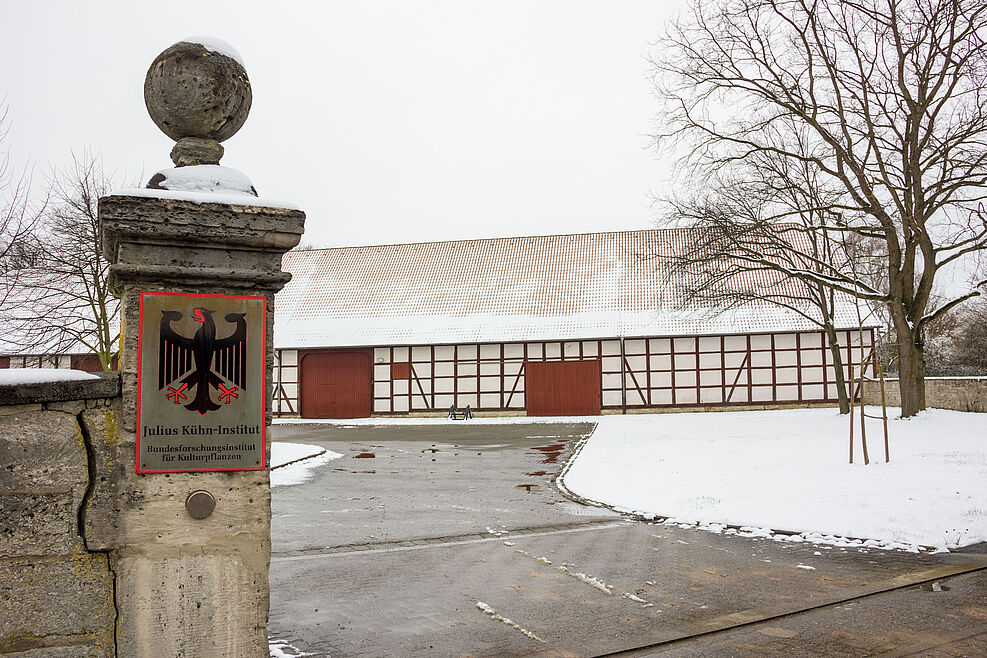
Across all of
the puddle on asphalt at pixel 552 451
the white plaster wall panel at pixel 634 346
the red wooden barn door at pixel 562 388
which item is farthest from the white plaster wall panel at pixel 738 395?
the puddle on asphalt at pixel 552 451

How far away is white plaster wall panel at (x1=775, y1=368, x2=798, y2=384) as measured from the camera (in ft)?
92.3

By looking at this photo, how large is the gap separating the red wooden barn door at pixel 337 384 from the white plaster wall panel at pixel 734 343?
13.0 metres

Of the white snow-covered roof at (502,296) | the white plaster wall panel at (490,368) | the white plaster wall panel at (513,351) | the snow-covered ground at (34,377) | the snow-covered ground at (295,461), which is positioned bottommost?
the snow-covered ground at (295,461)

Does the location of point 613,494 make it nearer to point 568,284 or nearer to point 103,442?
point 103,442

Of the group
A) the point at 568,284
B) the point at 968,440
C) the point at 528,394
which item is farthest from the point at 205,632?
the point at 568,284

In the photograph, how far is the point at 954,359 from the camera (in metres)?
50.4

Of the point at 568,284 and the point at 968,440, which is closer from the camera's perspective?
the point at 968,440

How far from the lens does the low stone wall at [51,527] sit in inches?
109

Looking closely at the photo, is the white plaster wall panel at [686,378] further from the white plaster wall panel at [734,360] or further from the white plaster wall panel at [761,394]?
the white plaster wall panel at [761,394]

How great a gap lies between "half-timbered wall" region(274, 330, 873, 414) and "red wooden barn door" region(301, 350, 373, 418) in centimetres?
44

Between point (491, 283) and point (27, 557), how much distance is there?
30178 millimetres

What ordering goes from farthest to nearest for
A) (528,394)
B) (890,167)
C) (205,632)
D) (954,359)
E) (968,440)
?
(954,359) → (528,394) → (890,167) → (968,440) → (205,632)

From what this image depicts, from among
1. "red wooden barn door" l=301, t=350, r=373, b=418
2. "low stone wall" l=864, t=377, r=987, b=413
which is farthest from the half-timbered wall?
"low stone wall" l=864, t=377, r=987, b=413

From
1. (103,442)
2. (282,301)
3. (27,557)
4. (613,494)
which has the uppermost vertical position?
(282,301)
